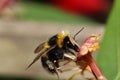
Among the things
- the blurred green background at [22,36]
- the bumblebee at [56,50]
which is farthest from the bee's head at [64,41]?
the blurred green background at [22,36]

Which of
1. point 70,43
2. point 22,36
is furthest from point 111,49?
point 22,36

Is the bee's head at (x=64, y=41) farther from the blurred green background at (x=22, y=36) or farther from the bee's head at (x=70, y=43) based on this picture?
the blurred green background at (x=22, y=36)

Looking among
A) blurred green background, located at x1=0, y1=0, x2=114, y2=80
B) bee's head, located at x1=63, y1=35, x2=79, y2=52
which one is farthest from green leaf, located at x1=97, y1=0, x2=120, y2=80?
blurred green background, located at x1=0, y1=0, x2=114, y2=80

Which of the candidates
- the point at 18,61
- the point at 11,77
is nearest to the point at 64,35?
the point at 11,77

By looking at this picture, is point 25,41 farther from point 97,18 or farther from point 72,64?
point 72,64

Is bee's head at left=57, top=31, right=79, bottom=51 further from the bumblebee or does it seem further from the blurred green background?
the blurred green background

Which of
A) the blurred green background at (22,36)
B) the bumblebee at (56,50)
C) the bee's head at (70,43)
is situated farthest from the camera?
the blurred green background at (22,36)

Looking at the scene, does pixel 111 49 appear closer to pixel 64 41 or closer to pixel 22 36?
pixel 64 41
